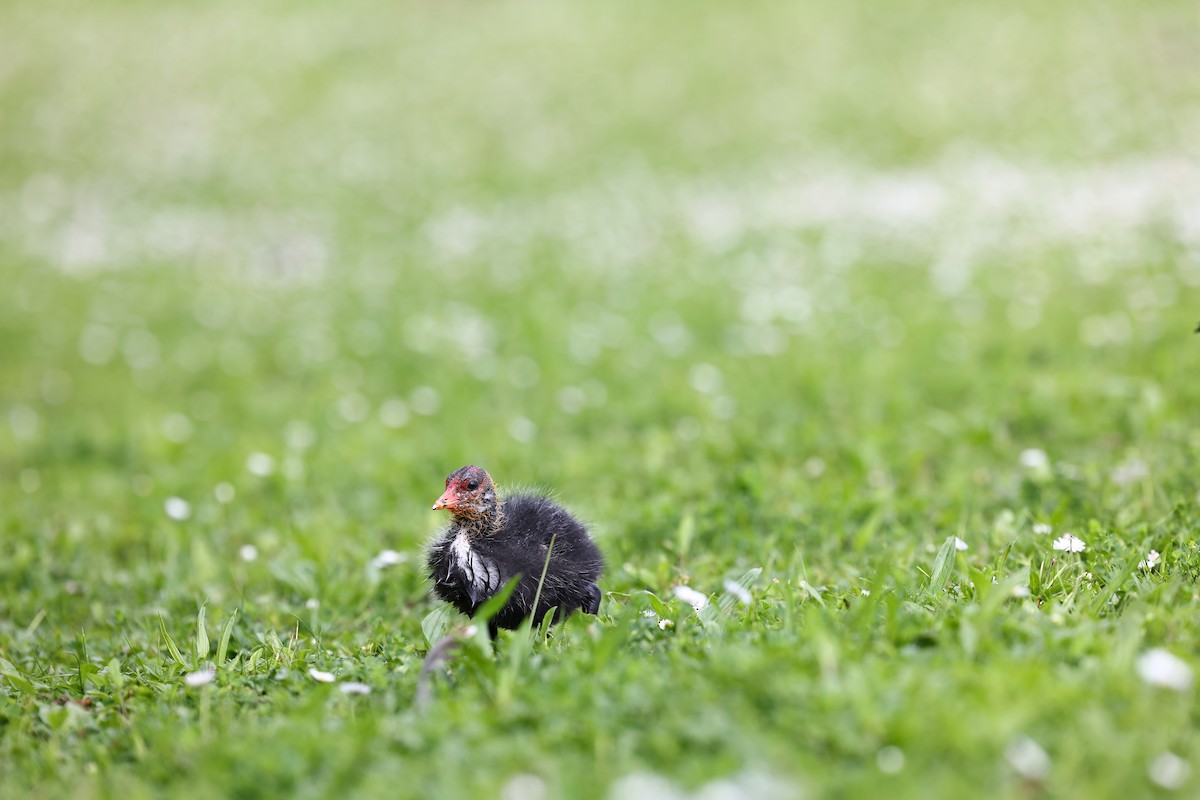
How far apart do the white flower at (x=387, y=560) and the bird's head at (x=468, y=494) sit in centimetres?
74

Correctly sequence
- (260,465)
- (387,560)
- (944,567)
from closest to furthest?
1. (944,567)
2. (387,560)
3. (260,465)

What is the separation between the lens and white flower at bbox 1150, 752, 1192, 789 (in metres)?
2.05

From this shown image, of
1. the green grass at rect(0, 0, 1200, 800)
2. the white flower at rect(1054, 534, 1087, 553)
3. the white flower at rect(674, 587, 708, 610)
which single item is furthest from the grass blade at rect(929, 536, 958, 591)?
the white flower at rect(674, 587, 708, 610)

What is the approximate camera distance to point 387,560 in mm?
4203

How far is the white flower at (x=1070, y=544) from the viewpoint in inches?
142

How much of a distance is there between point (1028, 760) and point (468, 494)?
218 cm

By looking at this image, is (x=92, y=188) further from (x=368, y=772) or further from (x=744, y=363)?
(x=368, y=772)

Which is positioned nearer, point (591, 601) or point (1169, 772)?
point (1169, 772)

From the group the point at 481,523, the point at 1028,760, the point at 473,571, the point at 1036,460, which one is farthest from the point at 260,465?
the point at 1028,760

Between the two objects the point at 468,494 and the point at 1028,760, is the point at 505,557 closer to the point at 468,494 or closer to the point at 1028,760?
the point at 468,494

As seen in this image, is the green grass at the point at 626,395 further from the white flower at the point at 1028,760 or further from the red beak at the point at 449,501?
the red beak at the point at 449,501

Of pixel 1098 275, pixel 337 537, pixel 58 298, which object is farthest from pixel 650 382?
pixel 58 298

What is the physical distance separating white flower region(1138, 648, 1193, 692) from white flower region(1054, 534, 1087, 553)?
1226 mm

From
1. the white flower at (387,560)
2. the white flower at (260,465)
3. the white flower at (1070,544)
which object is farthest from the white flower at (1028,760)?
the white flower at (260,465)
